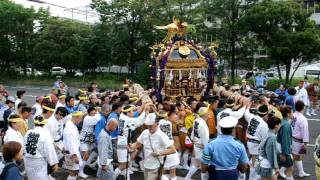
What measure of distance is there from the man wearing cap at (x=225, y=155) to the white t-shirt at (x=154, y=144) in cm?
119

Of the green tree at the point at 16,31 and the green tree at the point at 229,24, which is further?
the green tree at the point at 16,31

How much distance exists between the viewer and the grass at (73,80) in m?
32.7

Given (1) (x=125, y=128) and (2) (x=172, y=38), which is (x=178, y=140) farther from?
(2) (x=172, y=38)

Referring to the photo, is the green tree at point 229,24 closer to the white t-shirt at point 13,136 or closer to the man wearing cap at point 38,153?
the white t-shirt at point 13,136

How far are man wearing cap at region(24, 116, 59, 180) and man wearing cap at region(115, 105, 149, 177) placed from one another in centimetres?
183

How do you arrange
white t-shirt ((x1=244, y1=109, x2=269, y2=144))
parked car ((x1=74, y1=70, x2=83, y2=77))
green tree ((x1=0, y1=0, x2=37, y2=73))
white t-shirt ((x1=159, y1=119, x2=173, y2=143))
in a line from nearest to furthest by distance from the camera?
white t-shirt ((x1=244, y1=109, x2=269, y2=144)) → white t-shirt ((x1=159, y1=119, x2=173, y2=143)) → green tree ((x1=0, y1=0, x2=37, y2=73)) → parked car ((x1=74, y1=70, x2=83, y2=77))

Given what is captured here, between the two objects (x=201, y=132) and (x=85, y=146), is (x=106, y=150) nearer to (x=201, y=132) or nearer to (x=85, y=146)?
(x=85, y=146)

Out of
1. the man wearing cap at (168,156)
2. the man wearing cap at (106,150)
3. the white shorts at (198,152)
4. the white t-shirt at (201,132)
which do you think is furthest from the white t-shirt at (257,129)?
the man wearing cap at (106,150)

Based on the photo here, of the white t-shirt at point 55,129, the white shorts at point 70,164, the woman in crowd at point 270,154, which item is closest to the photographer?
the woman in crowd at point 270,154

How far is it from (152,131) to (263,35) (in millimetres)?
20470

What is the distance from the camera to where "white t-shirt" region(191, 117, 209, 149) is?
8.09m

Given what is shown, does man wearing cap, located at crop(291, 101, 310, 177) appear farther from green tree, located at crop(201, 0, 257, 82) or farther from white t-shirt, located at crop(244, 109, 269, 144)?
green tree, located at crop(201, 0, 257, 82)

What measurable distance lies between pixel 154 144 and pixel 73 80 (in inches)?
1186

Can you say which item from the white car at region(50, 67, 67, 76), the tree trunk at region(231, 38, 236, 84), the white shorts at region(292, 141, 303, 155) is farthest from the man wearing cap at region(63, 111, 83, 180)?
the white car at region(50, 67, 67, 76)
